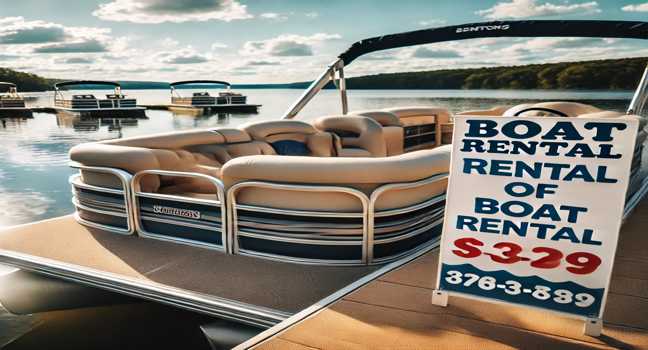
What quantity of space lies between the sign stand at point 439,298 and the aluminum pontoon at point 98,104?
26854 millimetres

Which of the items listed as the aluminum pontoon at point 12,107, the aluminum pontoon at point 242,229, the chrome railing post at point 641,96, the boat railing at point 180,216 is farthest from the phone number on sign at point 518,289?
the aluminum pontoon at point 12,107

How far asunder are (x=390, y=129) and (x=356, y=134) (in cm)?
59

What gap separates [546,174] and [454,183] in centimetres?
33

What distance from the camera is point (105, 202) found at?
10.9ft

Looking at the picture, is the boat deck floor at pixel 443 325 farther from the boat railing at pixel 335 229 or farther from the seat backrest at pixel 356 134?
the seat backrest at pixel 356 134

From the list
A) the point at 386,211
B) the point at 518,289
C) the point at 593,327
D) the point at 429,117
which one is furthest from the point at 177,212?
the point at 429,117

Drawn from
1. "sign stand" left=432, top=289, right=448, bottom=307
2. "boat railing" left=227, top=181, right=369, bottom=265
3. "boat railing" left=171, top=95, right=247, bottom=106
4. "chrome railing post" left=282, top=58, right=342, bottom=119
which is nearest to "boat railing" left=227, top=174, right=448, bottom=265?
"boat railing" left=227, top=181, right=369, bottom=265

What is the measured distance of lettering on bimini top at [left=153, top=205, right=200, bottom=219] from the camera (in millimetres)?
2926

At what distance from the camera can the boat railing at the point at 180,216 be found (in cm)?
284

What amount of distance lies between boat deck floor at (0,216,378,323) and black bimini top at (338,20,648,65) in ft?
13.7

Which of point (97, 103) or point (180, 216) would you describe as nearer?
point (180, 216)

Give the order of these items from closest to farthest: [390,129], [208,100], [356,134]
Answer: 1. [356,134]
2. [390,129]
3. [208,100]

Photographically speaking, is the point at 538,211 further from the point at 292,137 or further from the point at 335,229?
the point at 292,137

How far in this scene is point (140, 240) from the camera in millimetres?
3160
